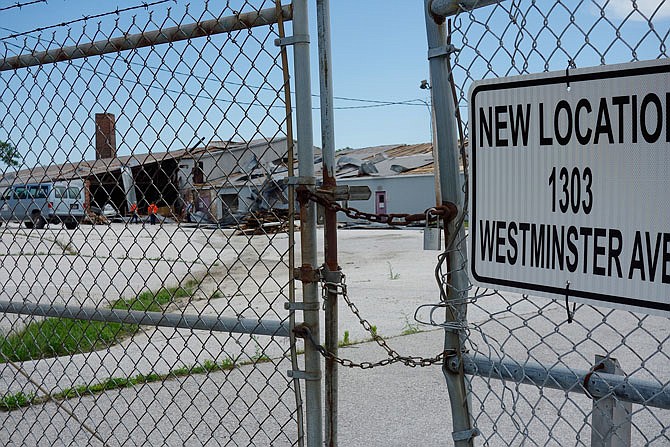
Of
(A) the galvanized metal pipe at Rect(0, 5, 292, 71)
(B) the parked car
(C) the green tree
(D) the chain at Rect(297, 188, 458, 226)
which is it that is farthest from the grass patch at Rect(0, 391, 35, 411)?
(D) the chain at Rect(297, 188, 458, 226)

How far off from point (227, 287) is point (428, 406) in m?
7.62

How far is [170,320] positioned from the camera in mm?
2885

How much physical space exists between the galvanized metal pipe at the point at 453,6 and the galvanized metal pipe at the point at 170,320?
47.9 inches

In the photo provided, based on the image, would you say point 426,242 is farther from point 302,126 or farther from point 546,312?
point 546,312

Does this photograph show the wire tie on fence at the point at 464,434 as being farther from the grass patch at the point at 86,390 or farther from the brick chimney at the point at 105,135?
the grass patch at the point at 86,390

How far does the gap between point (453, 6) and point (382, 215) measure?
647 mm

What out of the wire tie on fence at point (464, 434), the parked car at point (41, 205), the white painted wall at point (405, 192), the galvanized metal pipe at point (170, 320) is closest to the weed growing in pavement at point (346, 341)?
the parked car at point (41, 205)

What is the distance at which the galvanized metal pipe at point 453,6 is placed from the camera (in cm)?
202

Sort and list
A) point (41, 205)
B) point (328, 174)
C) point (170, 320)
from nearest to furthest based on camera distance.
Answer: point (328, 174), point (170, 320), point (41, 205)

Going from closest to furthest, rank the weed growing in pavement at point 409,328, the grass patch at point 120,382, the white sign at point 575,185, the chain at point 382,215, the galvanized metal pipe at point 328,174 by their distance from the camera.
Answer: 1. the white sign at point 575,185
2. the chain at point 382,215
3. the galvanized metal pipe at point 328,174
4. the grass patch at point 120,382
5. the weed growing in pavement at point 409,328

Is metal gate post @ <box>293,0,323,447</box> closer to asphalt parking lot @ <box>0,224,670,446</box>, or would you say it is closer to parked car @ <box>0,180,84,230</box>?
asphalt parking lot @ <box>0,224,670,446</box>

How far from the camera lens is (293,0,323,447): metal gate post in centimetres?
247

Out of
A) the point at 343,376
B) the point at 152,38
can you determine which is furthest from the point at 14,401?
the point at 152,38

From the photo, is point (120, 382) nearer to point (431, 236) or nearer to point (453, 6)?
point (431, 236)
